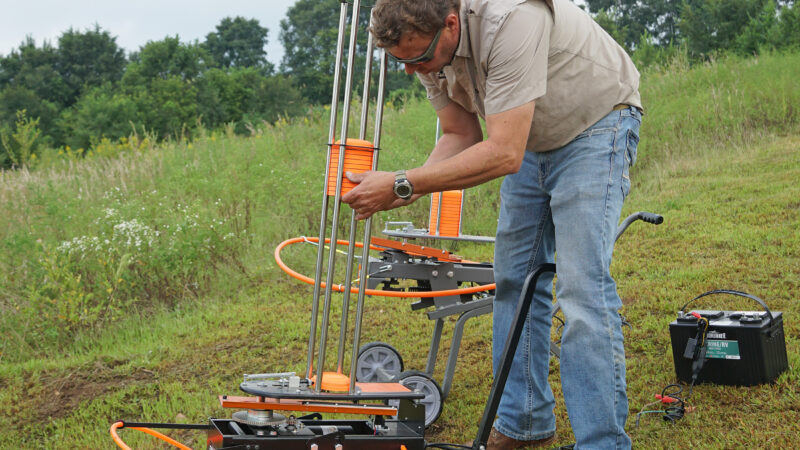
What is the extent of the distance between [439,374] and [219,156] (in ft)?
17.4

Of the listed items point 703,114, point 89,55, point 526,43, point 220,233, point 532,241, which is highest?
point 89,55

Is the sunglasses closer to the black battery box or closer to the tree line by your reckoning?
the black battery box

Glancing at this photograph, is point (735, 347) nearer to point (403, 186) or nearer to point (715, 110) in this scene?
point (403, 186)

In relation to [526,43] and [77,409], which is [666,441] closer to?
[526,43]

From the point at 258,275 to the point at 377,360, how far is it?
2.63 meters

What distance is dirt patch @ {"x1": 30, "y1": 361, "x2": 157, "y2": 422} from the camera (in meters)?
4.13

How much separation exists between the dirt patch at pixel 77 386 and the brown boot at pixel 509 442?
220 cm

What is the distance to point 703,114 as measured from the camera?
9.62m

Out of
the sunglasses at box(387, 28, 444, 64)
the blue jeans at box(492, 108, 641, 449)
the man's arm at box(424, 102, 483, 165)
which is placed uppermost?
the sunglasses at box(387, 28, 444, 64)

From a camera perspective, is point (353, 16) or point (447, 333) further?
point (447, 333)

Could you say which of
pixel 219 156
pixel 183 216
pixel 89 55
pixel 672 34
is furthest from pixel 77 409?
pixel 89 55

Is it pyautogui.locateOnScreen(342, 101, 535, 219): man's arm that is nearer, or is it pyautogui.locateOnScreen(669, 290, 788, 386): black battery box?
pyautogui.locateOnScreen(342, 101, 535, 219): man's arm

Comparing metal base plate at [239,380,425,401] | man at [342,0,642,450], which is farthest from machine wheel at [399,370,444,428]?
man at [342,0,642,450]

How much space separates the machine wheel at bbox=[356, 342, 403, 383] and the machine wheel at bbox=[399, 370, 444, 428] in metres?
0.37
